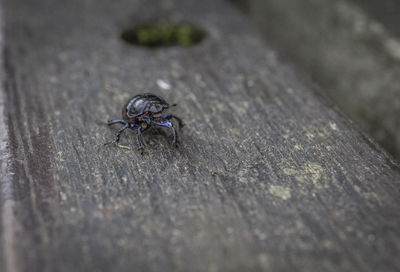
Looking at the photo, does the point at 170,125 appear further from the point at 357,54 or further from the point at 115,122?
the point at 357,54

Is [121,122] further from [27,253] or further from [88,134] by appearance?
[27,253]

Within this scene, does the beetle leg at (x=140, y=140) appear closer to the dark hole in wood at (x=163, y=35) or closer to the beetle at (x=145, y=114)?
the beetle at (x=145, y=114)

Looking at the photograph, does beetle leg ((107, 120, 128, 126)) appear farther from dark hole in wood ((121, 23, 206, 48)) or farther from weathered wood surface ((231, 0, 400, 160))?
weathered wood surface ((231, 0, 400, 160))

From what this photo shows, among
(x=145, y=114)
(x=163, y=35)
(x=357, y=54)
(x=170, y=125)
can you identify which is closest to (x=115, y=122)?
(x=145, y=114)

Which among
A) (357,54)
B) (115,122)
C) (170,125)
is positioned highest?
(357,54)

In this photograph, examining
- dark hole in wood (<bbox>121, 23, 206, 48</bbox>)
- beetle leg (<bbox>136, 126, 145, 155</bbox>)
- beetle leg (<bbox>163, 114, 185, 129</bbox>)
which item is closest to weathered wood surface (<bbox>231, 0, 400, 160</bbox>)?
dark hole in wood (<bbox>121, 23, 206, 48</bbox>)

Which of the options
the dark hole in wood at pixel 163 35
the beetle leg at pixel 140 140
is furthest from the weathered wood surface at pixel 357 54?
the beetle leg at pixel 140 140
